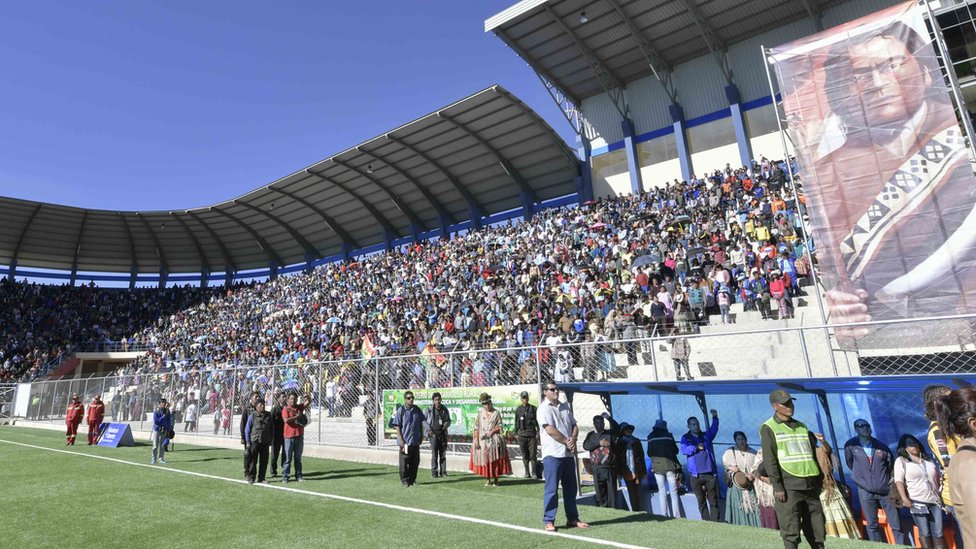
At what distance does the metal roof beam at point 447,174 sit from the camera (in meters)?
30.6

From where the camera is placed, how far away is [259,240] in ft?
140

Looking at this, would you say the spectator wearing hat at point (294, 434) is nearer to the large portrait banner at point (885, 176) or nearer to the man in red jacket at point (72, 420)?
the large portrait banner at point (885, 176)

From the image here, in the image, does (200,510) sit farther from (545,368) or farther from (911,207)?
(911,207)

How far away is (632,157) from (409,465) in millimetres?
23079

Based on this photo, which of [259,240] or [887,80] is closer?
[887,80]

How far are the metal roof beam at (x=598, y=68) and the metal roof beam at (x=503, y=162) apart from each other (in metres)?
6.85

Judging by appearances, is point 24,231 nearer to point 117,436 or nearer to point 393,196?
point 393,196

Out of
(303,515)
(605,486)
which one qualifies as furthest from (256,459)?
(605,486)

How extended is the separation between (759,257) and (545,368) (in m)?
8.36

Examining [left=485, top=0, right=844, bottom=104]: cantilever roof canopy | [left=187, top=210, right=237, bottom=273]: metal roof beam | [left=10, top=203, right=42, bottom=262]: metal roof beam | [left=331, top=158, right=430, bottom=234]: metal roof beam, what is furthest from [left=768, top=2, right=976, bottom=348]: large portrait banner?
[left=10, top=203, right=42, bottom=262]: metal roof beam

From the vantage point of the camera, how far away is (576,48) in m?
26.5

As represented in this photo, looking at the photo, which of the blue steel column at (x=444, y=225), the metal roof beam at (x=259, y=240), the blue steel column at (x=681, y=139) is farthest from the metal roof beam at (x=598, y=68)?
the metal roof beam at (x=259, y=240)

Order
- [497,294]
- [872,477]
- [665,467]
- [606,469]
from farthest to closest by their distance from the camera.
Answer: [497,294]
[606,469]
[665,467]
[872,477]

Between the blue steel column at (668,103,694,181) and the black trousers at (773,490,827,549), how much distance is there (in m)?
23.9
